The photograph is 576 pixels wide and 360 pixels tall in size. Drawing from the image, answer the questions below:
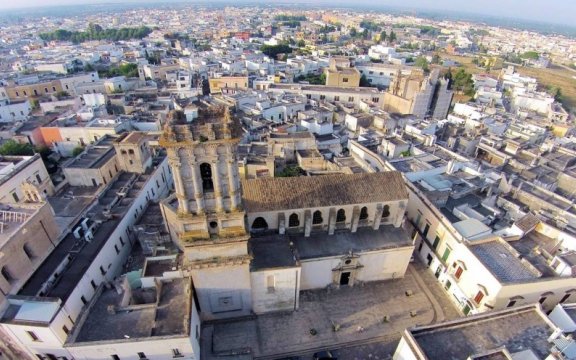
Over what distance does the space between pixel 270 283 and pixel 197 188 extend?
38.1ft

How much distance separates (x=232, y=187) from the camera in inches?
886

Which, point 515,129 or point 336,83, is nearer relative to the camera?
point 515,129

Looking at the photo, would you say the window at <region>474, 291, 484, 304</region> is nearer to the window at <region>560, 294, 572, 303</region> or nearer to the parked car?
the window at <region>560, 294, 572, 303</region>

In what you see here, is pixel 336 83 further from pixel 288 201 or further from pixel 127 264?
pixel 127 264

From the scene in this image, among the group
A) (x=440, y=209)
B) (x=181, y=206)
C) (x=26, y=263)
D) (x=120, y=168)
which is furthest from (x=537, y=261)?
(x=120, y=168)

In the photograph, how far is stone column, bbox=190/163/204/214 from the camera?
21.2 metres

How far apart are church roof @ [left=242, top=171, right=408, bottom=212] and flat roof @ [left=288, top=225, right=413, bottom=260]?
11.9 feet

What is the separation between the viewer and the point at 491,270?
27.9 m

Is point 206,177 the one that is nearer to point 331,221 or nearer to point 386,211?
point 331,221

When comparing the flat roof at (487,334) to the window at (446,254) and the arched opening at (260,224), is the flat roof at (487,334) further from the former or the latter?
the arched opening at (260,224)

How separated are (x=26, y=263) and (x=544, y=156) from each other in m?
73.3

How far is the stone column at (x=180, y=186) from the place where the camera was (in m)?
20.8

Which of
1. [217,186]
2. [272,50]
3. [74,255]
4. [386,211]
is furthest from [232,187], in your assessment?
[272,50]

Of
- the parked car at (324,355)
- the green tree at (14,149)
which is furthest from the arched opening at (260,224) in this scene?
the green tree at (14,149)
